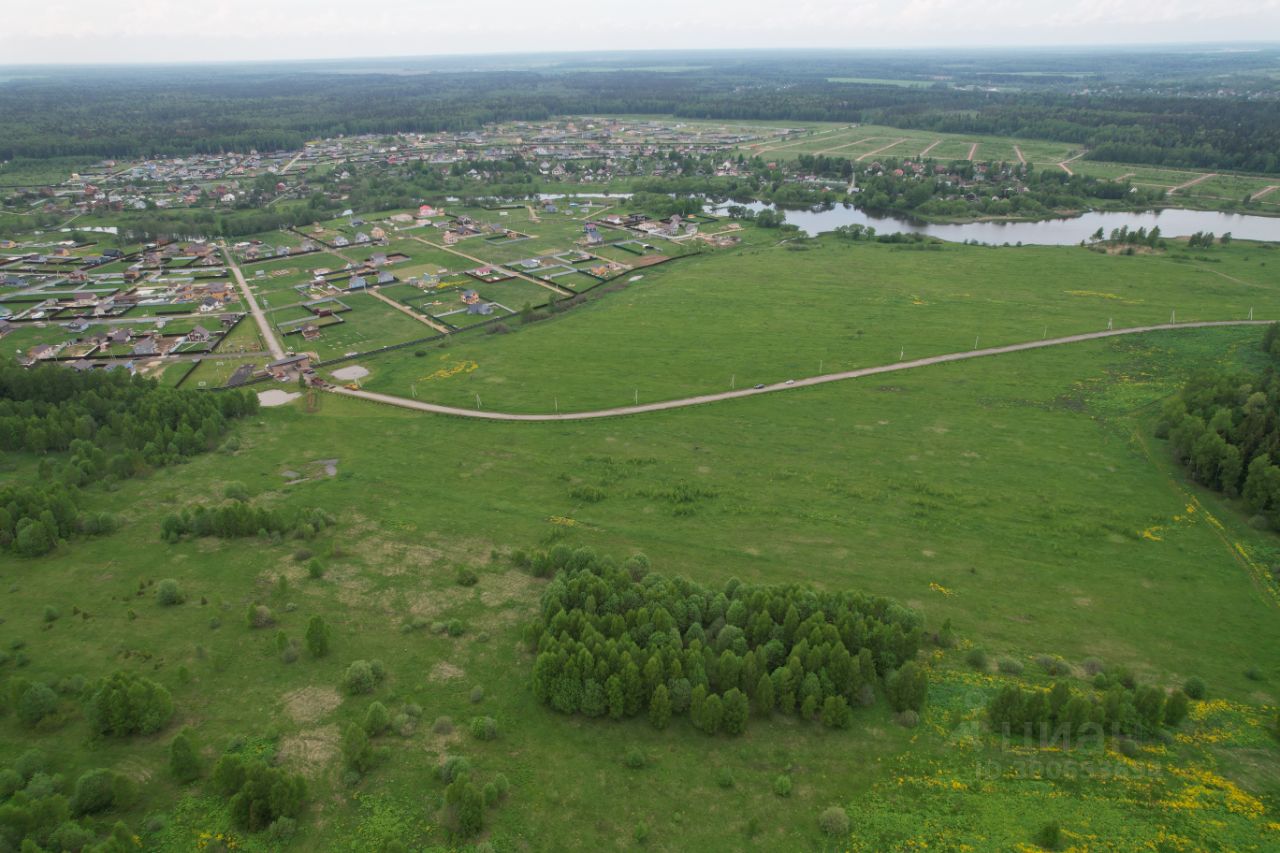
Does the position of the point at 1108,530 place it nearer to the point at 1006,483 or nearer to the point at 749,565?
the point at 1006,483

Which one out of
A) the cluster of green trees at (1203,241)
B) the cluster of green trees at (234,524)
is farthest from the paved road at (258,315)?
the cluster of green trees at (1203,241)

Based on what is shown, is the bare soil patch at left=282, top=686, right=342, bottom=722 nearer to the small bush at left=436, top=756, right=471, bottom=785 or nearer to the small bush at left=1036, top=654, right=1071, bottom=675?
the small bush at left=436, top=756, right=471, bottom=785

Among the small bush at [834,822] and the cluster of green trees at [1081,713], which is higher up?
the cluster of green trees at [1081,713]

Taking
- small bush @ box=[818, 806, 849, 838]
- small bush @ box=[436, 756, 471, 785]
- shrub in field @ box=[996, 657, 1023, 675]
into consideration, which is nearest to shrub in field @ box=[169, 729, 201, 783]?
small bush @ box=[436, 756, 471, 785]

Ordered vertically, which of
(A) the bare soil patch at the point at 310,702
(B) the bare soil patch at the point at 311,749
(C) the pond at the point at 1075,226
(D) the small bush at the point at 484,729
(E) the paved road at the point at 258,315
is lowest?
(A) the bare soil patch at the point at 310,702

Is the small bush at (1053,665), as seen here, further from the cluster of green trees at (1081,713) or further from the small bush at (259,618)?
the small bush at (259,618)

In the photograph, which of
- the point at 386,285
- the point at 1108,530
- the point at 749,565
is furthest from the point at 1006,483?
the point at 386,285

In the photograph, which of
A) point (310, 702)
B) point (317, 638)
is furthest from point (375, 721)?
point (317, 638)
